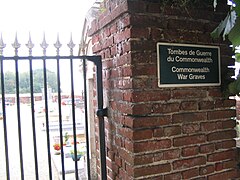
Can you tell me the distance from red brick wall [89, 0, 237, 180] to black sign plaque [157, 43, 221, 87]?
4 centimetres

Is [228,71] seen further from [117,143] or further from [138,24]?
[117,143]

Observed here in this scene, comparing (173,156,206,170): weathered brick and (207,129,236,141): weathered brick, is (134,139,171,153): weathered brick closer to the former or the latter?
(173,156,206,170): weathered brick

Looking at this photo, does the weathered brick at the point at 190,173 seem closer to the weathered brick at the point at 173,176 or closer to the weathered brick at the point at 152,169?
the weathered brick at the point at 173,176

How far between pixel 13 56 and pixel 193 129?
1.35 meters

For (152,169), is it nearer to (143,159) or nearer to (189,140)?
(143,159)

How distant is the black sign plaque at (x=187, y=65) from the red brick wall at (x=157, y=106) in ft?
0.14

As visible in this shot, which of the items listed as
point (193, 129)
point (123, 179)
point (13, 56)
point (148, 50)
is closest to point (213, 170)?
point (193, 129)

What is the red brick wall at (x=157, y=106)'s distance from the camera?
4.98ft

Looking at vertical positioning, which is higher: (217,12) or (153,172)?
(217,12)

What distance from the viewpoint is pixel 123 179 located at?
1.67 meters

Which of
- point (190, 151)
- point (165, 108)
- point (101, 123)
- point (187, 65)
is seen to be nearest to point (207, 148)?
point (190, 151)

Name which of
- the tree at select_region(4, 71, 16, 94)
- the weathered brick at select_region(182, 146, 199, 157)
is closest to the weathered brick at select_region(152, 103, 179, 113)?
the weathered brick at select_region(182, 146, 199, 157)

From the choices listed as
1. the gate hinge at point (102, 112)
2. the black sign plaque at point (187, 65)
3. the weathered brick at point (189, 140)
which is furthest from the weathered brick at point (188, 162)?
the gate hinge at point (102, 112)

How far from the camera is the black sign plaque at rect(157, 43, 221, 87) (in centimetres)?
159
